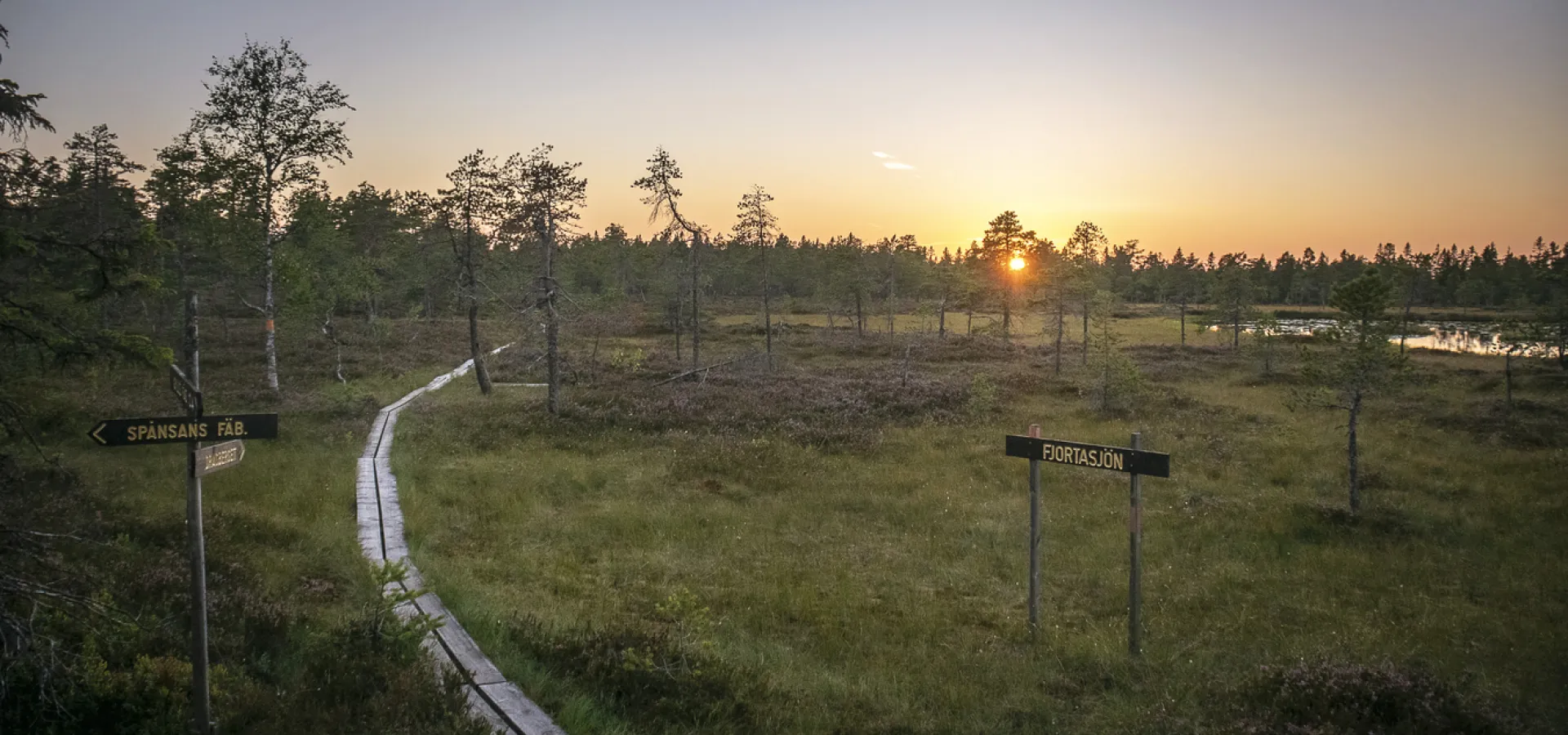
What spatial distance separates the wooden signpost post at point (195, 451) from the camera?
6275 mm

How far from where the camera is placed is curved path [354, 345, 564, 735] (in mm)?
7546

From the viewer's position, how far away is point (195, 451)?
257 inches

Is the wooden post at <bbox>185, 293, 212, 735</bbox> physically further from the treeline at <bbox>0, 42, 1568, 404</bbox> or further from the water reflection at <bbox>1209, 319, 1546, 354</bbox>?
the water reflection at <bbox>1209, 319, 1546, 354</bbox>

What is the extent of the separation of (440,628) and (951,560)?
8.88 metres

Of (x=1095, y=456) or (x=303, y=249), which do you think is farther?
(x=303, y=249)

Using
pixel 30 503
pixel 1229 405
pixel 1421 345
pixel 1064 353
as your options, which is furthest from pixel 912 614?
pixel 1421 345

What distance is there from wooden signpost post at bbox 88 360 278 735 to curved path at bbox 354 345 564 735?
2269 millimetres

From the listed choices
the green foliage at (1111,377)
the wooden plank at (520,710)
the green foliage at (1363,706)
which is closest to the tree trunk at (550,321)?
the wooden plank at (520,710)

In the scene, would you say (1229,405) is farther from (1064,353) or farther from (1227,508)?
(1064,353)

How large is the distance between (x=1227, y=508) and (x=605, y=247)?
336 ft

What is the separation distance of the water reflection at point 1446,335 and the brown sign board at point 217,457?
48.5m

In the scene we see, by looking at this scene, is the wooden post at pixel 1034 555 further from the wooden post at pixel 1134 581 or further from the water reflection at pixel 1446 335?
the water reflection at pixel 1446 335

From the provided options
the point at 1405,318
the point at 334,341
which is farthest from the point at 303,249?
the point at 1405,318

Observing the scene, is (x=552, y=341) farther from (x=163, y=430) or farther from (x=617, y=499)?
(x=163, y=430)
